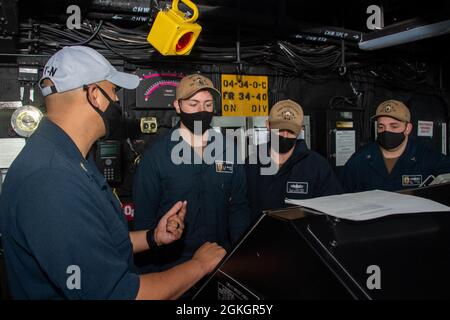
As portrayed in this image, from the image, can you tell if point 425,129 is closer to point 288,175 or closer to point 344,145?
point 344,145

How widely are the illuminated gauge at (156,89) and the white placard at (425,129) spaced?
323 centimetres

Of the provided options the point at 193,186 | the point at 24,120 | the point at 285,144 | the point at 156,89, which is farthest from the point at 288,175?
the point at 24,120

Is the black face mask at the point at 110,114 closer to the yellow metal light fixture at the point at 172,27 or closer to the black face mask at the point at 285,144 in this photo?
the yellow metal light fixture at the point at 172,27

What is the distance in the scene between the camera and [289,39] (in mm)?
3580

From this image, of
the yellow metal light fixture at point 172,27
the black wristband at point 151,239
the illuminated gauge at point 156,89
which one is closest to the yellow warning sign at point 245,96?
the illuminated gauge at point 156,89

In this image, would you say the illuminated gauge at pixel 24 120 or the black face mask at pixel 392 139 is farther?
the black face mask at pixel 392 139

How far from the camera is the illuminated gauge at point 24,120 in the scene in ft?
9.12

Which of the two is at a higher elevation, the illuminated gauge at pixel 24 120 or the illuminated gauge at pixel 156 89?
the illuminated gauge at pixel 156 89

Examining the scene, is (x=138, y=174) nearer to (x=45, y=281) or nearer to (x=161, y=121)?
(x=161, y=121)

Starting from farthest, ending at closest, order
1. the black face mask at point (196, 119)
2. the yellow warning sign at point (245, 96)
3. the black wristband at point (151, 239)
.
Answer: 1. the yellow warning sign at point (245, 96)
2. the black face mask at point (196, 119)
3. the black wristband at point (151, 239)

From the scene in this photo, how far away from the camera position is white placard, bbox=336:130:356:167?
3967mm

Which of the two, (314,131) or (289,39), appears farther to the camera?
(314,131)
